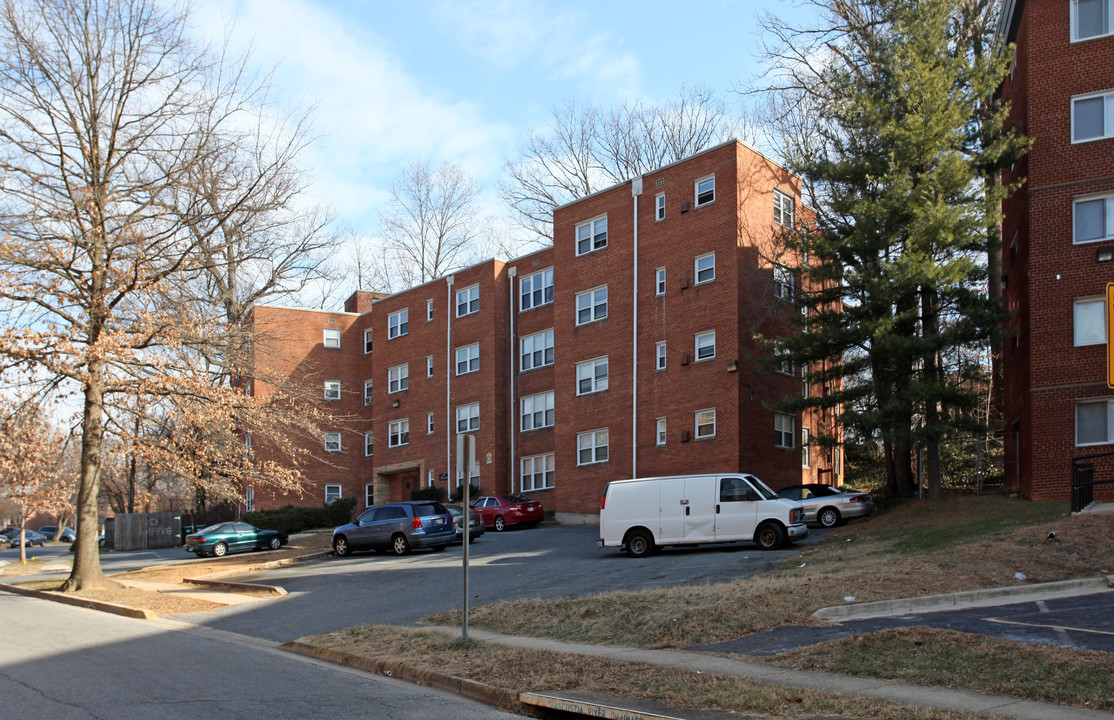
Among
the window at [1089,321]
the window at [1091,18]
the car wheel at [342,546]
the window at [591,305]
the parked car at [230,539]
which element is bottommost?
the parked car at [230,539]

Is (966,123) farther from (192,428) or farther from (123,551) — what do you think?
(123,551)

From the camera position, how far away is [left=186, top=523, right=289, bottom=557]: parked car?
121ft

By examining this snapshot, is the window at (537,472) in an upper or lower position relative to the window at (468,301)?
lower

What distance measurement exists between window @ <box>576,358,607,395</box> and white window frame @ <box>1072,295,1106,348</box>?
57.1ft

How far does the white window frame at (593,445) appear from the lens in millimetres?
36625

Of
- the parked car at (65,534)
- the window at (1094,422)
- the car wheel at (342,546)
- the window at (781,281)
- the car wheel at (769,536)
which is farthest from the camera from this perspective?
the parked car at (65,534)

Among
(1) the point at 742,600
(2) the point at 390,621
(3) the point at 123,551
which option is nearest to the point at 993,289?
(1) the point at 742,600

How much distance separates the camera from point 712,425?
32.7 meters

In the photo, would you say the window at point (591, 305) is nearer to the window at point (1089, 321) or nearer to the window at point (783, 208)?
the window at point (783, 208)

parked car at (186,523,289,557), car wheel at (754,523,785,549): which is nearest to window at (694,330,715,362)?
car wheel at (754,523,785,549)

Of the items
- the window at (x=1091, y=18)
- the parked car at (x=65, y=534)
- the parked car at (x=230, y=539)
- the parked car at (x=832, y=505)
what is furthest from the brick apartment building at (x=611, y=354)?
the parked car at (x=65, y=534)

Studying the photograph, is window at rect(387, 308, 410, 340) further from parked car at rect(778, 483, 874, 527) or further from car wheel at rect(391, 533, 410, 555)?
parked car at rect(778, 483, 874, 527)

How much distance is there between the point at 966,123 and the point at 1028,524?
1342 centimetres

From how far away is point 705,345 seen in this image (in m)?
33.4
